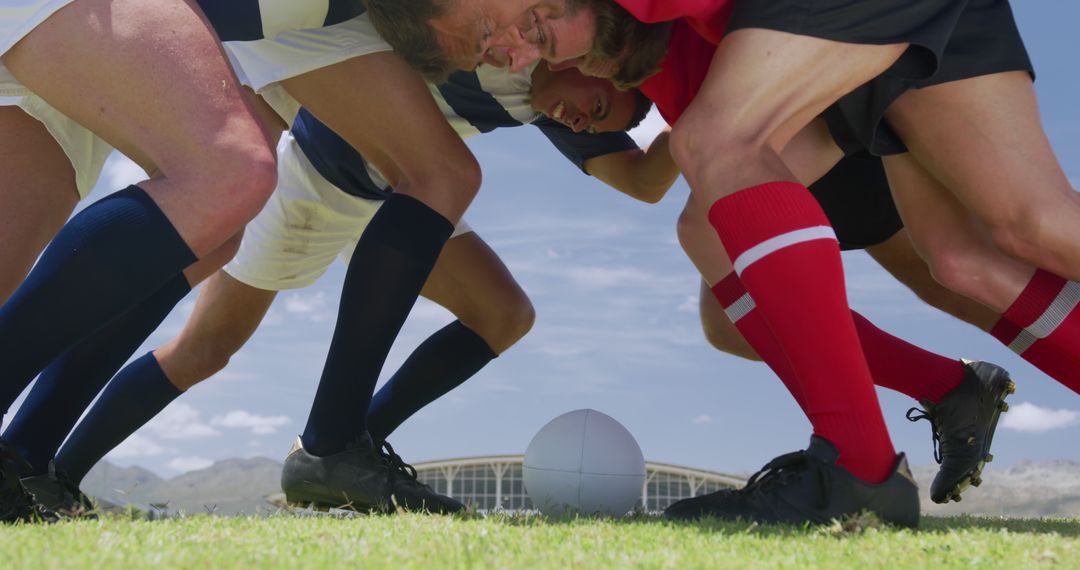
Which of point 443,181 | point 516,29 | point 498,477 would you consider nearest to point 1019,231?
point 516,29

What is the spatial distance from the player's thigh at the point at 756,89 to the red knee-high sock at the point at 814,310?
125mm

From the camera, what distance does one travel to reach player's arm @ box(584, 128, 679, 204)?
4633 millimetres

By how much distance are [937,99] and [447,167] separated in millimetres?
1744

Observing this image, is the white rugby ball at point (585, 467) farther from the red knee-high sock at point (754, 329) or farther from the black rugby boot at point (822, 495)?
the black rugby boot at point (822, 495)

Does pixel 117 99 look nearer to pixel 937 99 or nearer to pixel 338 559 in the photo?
pixel 338 559

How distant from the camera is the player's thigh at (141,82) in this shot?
274cm

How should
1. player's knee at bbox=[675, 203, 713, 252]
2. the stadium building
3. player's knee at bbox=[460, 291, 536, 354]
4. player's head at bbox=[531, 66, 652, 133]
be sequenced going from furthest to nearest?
1. the stadium building
2. player's knee at bbox=[460, 291, 536, 354]
3. player's head at bbox=[531, 66, 652, 133]
4. player's knee at bbox=[675, 203, 713, 252]

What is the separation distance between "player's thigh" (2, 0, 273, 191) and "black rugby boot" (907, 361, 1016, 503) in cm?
330

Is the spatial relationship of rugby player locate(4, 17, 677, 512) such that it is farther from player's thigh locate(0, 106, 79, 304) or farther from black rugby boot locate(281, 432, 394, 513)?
player's thigh locate(0, 106, 79, 304)

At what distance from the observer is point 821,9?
2857 mm

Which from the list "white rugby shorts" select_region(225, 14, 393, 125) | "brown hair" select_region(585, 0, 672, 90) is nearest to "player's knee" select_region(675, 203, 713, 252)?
"brown hair" select_region(585, 0, 672, 90)

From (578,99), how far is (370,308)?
130cm

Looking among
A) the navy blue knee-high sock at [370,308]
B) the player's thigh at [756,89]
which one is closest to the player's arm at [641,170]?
the navy blue knee-high sock at [370,308]

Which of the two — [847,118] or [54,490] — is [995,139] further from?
[54,490]
